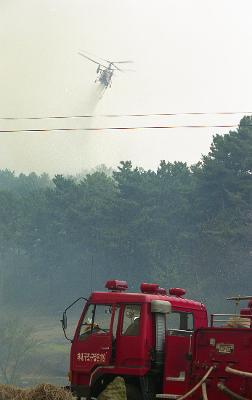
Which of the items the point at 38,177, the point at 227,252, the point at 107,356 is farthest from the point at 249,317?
the point at 38,177

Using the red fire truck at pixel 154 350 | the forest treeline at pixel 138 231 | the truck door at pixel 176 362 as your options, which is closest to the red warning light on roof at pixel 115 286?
the red fire truck at pixel 154 350

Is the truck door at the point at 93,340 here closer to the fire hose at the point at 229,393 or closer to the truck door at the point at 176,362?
the truck door at the point at 176,362

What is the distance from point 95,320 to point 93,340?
53 cm

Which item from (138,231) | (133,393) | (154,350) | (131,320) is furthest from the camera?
(138,231)

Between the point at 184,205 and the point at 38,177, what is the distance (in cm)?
6668

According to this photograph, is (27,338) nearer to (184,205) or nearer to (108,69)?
(184,205)

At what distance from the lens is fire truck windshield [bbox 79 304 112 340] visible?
1836 centimetres

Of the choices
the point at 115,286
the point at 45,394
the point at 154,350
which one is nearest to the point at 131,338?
the point at 154,350

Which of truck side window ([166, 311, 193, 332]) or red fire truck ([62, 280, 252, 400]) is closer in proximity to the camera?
red fire truck ([62, 280, 252, 400])

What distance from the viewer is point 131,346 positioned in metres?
17.7

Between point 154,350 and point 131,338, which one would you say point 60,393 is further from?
point 154,350

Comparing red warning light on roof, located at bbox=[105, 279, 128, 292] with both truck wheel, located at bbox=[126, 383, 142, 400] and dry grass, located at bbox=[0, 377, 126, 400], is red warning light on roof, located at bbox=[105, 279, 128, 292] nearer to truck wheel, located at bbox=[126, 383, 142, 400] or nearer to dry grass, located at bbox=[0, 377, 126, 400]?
dry grass, located at bbox=[0, 377, 126, 400]

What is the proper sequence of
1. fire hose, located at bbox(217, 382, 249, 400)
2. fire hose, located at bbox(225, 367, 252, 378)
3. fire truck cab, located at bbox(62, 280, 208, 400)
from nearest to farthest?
fire hose, located at bbox(225, 367, 252, 378) < fire hose, located at bbox(217, 382, 249, 400) < fire truck cab, located at bbox(62, 280, 208, 400)

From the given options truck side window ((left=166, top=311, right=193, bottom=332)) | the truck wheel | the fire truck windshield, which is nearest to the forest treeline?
truck side window ((left=166, top=311, right=193, bottom=332))
